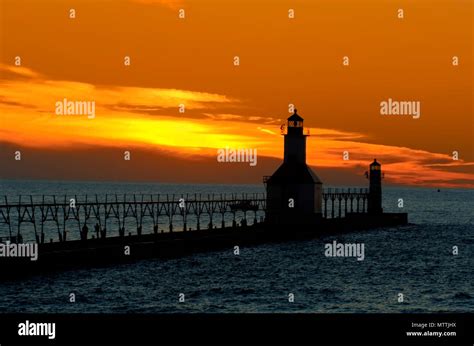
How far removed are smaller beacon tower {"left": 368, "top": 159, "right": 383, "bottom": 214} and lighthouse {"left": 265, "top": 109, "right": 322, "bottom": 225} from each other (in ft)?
106

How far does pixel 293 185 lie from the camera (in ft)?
275

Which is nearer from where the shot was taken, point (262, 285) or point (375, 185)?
point (262, 285)

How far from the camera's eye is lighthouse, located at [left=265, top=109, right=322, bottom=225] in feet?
276

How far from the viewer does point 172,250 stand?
6656 cm

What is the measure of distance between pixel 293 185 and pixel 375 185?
36560mm

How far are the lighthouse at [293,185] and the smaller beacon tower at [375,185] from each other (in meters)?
32.2
